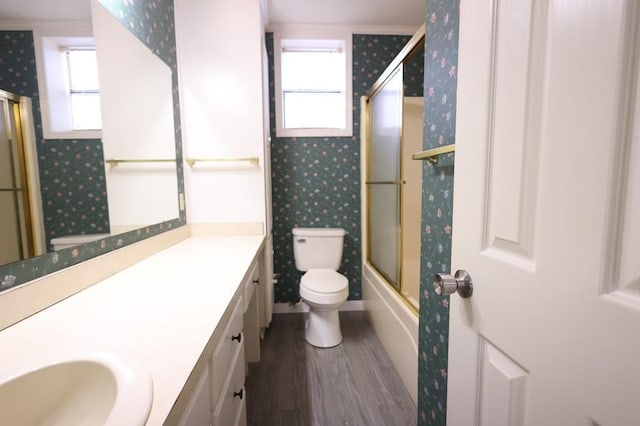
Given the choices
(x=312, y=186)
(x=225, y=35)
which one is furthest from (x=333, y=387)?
(x=225, y=35)

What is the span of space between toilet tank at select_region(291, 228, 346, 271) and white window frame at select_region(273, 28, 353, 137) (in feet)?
2.82

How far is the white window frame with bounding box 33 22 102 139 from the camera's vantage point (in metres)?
0.80

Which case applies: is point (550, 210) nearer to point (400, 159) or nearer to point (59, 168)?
point (59, 168)

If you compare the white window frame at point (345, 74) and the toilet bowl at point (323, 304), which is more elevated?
the white window frame at point (345, 74)

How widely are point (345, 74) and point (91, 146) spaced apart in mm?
2042

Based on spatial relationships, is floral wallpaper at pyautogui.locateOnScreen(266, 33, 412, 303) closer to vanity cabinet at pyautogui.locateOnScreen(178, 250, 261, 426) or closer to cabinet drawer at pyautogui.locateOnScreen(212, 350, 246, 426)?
vanity cabinet at pyautogui.locateOnScreen(178, 250, 261, 426)

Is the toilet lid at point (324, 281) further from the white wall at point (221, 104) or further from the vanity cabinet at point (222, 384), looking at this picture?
the vanity cabinet at point (222, 384)

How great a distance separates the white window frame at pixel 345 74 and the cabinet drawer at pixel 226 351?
1.79m

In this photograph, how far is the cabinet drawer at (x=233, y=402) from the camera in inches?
29.0

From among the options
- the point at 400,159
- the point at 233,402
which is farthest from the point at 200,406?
the point at 400,159

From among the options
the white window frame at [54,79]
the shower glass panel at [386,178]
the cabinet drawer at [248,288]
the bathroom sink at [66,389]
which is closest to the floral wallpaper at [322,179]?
the shower glass panel at [386,178]

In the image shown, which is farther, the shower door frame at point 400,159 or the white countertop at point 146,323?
the shower door frame at point 400,159

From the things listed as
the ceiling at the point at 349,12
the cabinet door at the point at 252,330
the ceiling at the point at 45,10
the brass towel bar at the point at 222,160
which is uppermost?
the ceiling at the point at 349,12

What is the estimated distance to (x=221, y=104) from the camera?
1868 mm
